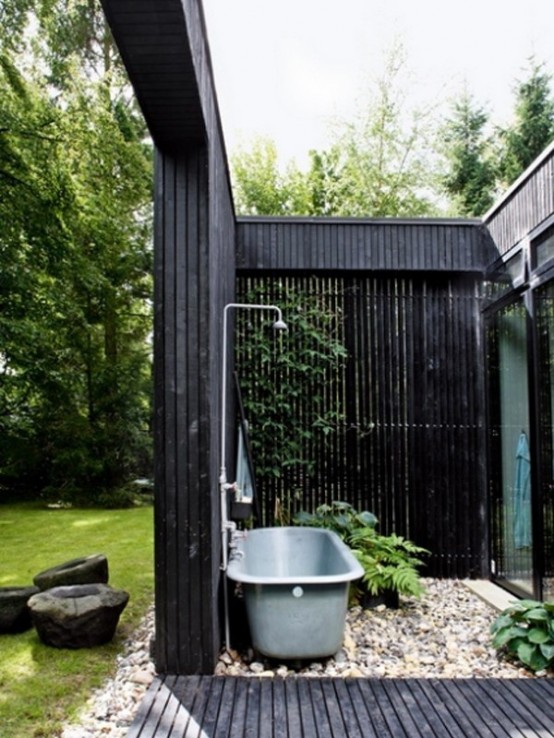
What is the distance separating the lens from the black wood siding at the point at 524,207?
393cm

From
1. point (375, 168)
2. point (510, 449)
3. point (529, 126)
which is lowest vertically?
point (510, 449)

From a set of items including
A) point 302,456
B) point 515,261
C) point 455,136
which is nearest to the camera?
point 515,261

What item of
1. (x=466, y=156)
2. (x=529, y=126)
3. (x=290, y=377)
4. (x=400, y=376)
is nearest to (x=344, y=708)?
(x=290, y=377)

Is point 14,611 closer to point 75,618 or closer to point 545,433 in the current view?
point 75,618

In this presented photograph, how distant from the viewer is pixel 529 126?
39.0 feet

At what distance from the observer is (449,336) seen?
213 inches

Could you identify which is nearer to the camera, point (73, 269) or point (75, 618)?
point (75, 618)

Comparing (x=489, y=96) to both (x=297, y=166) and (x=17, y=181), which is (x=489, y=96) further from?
(x=17, y=181)

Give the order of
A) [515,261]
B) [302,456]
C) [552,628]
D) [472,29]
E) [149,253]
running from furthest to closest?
[472,29]
[149,253]
[302,456]
[515,261]
[552,628]

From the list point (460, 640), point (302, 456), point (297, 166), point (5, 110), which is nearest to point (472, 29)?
point (297, 166)

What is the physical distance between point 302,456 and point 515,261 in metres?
2.40

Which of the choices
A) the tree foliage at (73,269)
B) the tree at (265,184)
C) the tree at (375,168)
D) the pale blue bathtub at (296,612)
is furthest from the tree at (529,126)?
the pale blue bathtub at (296,612)

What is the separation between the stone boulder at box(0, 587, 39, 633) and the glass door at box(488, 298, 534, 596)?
3460 mm

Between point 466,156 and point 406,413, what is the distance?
8.85m
